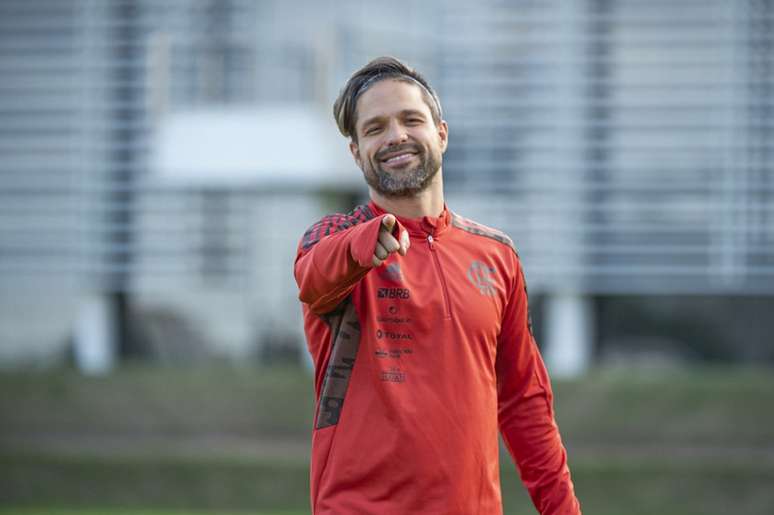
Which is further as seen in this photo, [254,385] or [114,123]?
[114,123]

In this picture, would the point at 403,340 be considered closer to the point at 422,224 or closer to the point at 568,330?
the point at 422,224

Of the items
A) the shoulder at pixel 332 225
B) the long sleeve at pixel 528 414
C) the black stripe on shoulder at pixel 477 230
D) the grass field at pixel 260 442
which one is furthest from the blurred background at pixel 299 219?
the shoulder at pixel 332 225

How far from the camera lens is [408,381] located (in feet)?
8.48

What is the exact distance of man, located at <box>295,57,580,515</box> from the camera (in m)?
2.57

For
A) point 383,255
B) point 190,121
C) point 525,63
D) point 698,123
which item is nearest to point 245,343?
point 190,121

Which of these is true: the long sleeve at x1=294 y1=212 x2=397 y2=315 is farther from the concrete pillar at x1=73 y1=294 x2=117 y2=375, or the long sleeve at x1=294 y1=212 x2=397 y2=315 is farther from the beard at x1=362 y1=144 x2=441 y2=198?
the concrete pillar at x1=73 y1=294 x2=117 y2=375

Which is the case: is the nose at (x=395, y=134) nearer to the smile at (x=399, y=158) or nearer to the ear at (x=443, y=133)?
the smile at (x=399, y=158)

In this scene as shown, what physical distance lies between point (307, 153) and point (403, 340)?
994 cm

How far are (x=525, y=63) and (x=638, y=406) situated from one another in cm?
420

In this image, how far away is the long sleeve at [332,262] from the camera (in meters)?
2.33

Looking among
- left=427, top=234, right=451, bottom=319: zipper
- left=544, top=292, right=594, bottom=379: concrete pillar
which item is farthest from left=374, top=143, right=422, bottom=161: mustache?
left=544, top=292, right=594, bottom=379: concrete pillar

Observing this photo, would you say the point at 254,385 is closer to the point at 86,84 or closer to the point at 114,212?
the point at 114,212

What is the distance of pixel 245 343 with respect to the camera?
1403cm

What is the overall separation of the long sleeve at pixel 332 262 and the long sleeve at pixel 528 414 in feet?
1.70
